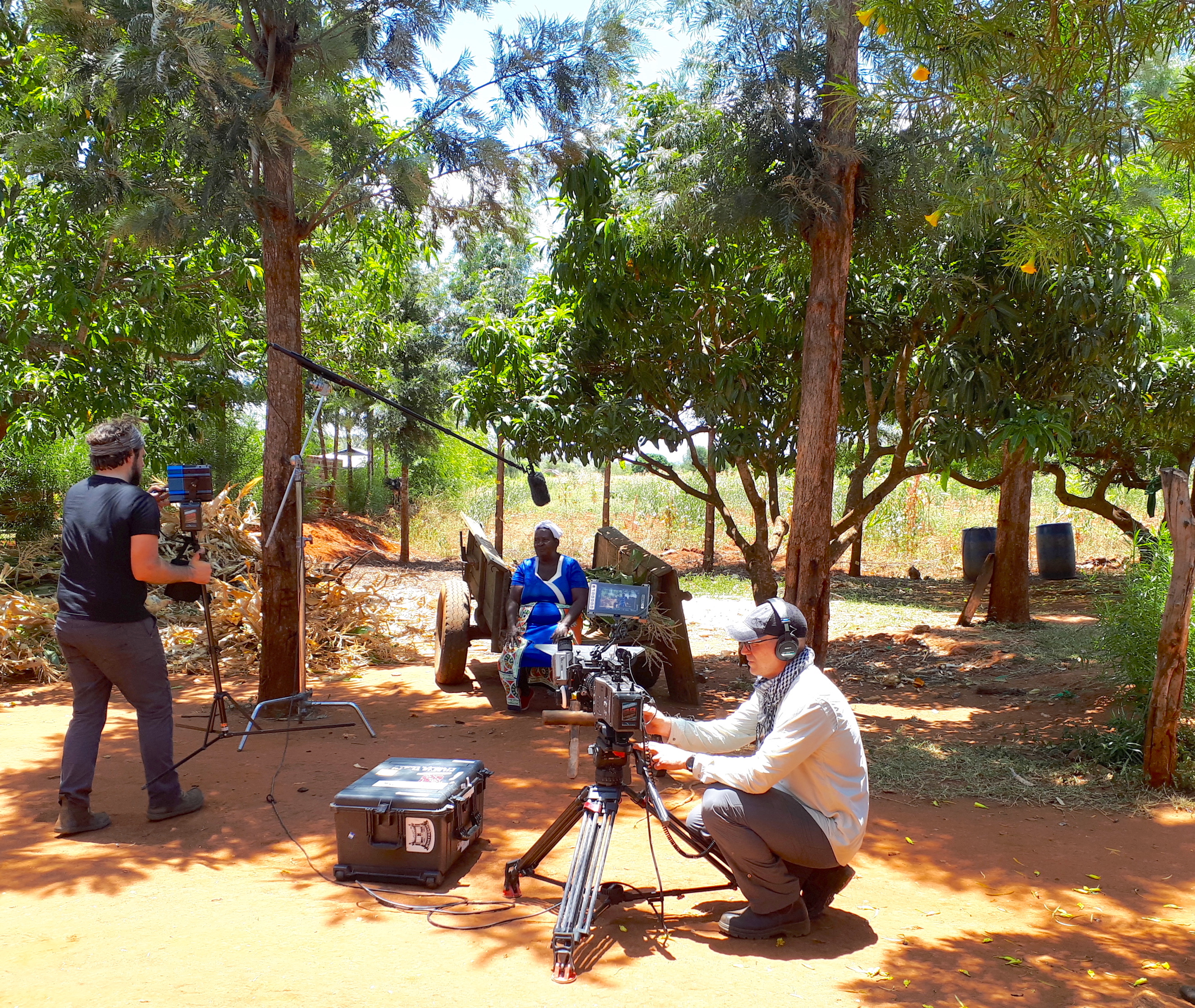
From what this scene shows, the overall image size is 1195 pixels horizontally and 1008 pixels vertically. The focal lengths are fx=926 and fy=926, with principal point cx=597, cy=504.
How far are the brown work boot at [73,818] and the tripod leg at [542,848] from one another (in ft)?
6.84

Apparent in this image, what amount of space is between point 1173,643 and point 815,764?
310 cm

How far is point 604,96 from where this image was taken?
7.26 m

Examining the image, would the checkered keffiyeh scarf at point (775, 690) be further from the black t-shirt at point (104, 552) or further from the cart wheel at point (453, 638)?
the cart wheel at point (453, 638)

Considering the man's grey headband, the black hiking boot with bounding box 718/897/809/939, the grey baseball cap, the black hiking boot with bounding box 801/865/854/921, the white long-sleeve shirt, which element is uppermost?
the man's grey headband

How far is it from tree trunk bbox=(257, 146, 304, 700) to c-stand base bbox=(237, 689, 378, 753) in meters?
0.22

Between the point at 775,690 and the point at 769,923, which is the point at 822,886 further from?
the point at 775,690

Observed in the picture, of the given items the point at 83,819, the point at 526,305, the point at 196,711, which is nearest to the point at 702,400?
the point at 526,305

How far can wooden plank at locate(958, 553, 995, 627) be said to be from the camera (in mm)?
10688

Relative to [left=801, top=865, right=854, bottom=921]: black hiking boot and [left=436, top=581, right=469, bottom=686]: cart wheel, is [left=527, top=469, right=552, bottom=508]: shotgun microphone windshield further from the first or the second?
[left=801, top=865, right=854, bottom=921]: black hiking boot

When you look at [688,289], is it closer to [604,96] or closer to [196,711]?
[604,96]

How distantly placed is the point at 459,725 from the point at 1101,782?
417 centimetres

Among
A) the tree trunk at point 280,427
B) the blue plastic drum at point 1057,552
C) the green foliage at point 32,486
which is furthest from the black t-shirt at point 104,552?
the blue plastic drum at point 1057,552

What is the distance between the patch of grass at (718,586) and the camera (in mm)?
13625

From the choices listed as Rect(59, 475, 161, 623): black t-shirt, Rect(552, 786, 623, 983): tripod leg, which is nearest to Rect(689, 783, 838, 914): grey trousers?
Rect(552, 786, 623, 983): tripod leg
